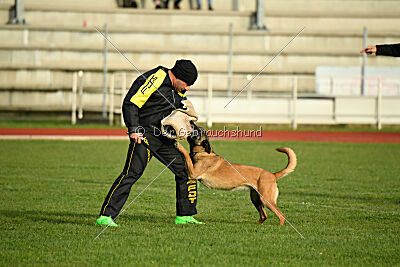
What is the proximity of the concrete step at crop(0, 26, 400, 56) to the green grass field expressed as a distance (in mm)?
15241

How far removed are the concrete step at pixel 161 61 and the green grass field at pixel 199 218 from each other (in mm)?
14508

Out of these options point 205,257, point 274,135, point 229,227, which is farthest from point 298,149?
point 205,257

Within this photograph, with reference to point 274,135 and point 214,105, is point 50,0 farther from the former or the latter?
point 274,135

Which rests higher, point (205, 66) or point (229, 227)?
point (205, 66)

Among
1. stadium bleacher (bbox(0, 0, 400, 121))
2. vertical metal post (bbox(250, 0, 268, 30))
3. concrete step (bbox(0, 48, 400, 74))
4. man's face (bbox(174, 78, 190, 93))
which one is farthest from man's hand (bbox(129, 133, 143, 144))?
vertical metal post (bbox(250, 0, 268, 30))

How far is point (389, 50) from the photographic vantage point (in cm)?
827

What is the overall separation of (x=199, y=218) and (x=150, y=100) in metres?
1.47

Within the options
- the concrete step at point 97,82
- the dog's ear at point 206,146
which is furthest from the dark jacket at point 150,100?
the concrete step at point 97,82

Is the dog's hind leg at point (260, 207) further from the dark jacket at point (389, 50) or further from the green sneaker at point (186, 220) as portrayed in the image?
the dark jacket at point (389, 50)

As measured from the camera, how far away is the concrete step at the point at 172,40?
28672mm

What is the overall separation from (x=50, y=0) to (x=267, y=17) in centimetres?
894

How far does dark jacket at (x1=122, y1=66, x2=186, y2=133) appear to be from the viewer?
6863 mm

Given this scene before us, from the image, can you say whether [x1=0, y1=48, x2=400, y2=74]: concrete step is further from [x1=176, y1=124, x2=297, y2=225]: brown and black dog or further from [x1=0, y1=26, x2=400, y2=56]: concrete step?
[x1=176, y1=124, x2=297, y2=225]: brown and black dog

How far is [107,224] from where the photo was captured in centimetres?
693
